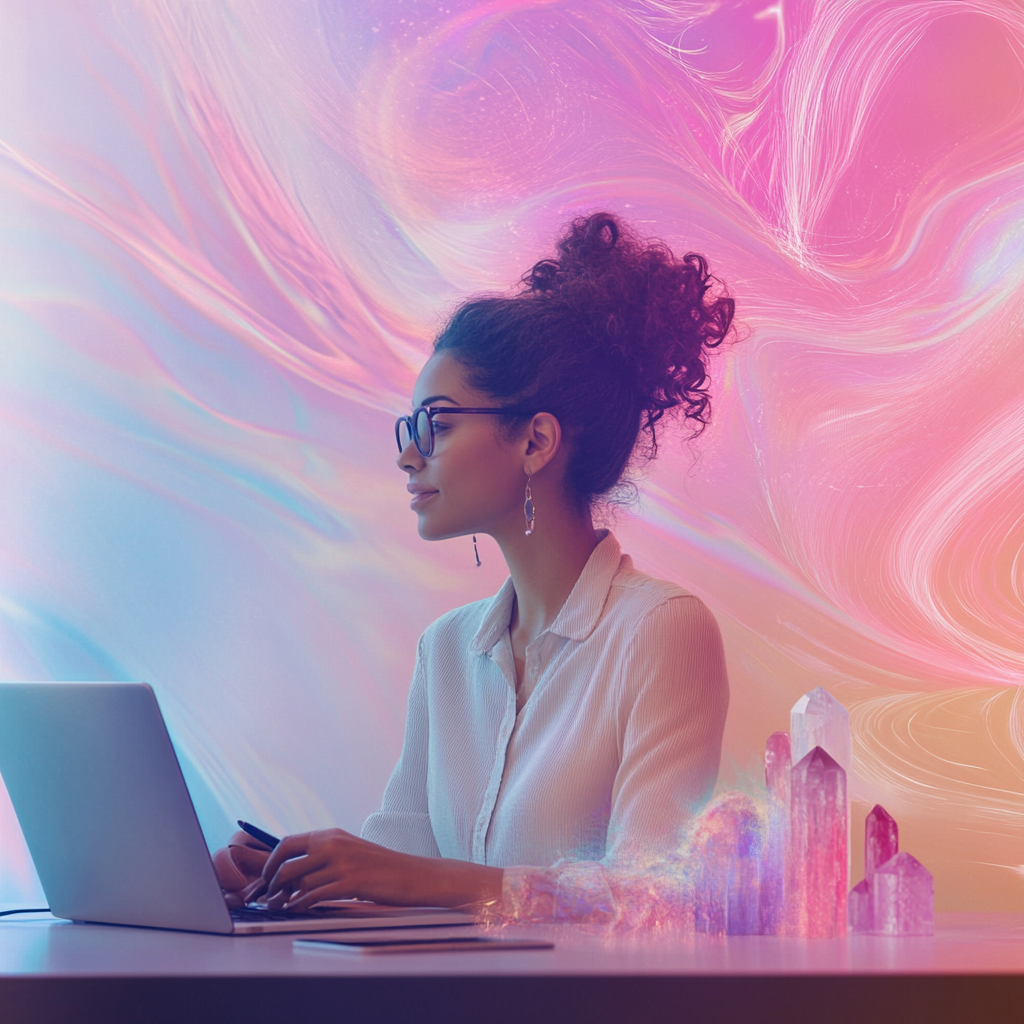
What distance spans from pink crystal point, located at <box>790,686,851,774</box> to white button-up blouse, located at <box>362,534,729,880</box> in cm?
23

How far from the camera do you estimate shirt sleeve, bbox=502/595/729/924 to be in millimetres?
1125

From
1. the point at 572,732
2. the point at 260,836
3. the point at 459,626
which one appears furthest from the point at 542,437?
the point at 260,836

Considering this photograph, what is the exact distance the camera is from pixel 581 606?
1618 millimetres

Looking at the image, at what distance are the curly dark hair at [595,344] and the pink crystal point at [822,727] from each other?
2.19ft

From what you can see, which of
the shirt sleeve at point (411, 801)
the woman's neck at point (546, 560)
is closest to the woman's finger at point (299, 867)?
the shirt sleeve at point (411, 801)

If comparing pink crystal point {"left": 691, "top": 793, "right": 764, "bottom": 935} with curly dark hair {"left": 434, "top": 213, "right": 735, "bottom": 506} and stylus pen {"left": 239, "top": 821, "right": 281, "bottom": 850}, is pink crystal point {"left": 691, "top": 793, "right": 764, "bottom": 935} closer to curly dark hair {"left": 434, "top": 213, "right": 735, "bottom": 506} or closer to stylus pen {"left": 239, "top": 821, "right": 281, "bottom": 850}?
stylus pen {"left": 239, "top": 821, "right": 281, "bottom": 850}

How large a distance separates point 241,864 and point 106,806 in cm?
28

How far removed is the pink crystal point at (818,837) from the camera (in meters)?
1.02

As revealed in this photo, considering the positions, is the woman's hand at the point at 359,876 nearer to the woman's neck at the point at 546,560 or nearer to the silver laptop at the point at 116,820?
the silver laptop at the point at 116,820

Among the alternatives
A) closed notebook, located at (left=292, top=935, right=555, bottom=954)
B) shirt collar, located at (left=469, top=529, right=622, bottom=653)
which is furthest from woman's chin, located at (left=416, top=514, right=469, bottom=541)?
closed notebook, located at (left=292, top=935, right=555, bottom=954)

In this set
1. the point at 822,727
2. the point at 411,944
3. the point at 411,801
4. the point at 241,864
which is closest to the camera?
the point at 411,944

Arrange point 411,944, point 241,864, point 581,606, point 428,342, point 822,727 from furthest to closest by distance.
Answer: point 428,342 < point 581,606 < point 241,864 < point 822,727 < point 411,944
